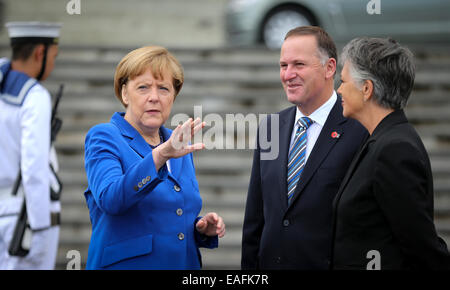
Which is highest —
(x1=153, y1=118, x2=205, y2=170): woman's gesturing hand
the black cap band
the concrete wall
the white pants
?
the concrete wall

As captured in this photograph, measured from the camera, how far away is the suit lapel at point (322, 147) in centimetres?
306

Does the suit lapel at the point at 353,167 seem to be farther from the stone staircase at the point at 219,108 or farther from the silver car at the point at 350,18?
the silver car at the point at 350,18

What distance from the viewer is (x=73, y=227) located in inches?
266

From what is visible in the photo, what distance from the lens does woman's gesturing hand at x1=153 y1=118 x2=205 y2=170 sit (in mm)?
2416

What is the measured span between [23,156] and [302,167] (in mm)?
1661

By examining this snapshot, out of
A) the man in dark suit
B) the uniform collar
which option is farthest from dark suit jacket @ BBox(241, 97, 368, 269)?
the uniform collar

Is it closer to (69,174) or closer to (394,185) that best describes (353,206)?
(394,185)

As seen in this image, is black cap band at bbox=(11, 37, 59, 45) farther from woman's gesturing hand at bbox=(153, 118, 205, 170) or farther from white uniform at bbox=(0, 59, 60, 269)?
woman's gesturing hand at bbox=(153, 118, 205, 170)

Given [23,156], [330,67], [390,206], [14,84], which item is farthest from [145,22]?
[390,206]

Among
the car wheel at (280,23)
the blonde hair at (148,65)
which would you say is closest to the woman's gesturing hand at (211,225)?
the blonde hair at (148,65)

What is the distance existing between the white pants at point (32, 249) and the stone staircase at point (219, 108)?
261cm

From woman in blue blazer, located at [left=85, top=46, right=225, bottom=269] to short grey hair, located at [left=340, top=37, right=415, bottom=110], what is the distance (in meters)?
0.83

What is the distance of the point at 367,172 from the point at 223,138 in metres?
4.86

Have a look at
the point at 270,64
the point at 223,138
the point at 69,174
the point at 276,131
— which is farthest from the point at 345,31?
the point at 276,131
